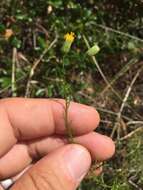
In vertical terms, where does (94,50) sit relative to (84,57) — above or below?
above

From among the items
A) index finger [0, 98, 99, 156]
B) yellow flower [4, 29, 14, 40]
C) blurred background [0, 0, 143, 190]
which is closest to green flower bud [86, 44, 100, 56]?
index finger [0, 98, 99, 156]

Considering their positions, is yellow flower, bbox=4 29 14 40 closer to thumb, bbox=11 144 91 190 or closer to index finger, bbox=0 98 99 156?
index finger, bbox=0 98 99 156

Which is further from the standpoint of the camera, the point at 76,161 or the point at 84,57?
the point at 84,57

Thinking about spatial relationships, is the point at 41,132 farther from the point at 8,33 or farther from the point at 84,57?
the point at 8,33

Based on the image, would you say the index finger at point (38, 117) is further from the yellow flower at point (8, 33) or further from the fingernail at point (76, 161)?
the yellow flower at point (8, 33)

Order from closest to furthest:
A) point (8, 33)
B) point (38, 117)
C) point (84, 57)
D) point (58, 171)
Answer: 1. point (58, 171)
2. point (38, 117)
3. point (84, 57)
4. point (8, 33)

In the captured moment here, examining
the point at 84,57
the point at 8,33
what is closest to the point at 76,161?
the point at 84,57

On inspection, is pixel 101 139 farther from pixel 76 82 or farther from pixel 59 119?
pixel 76 82
